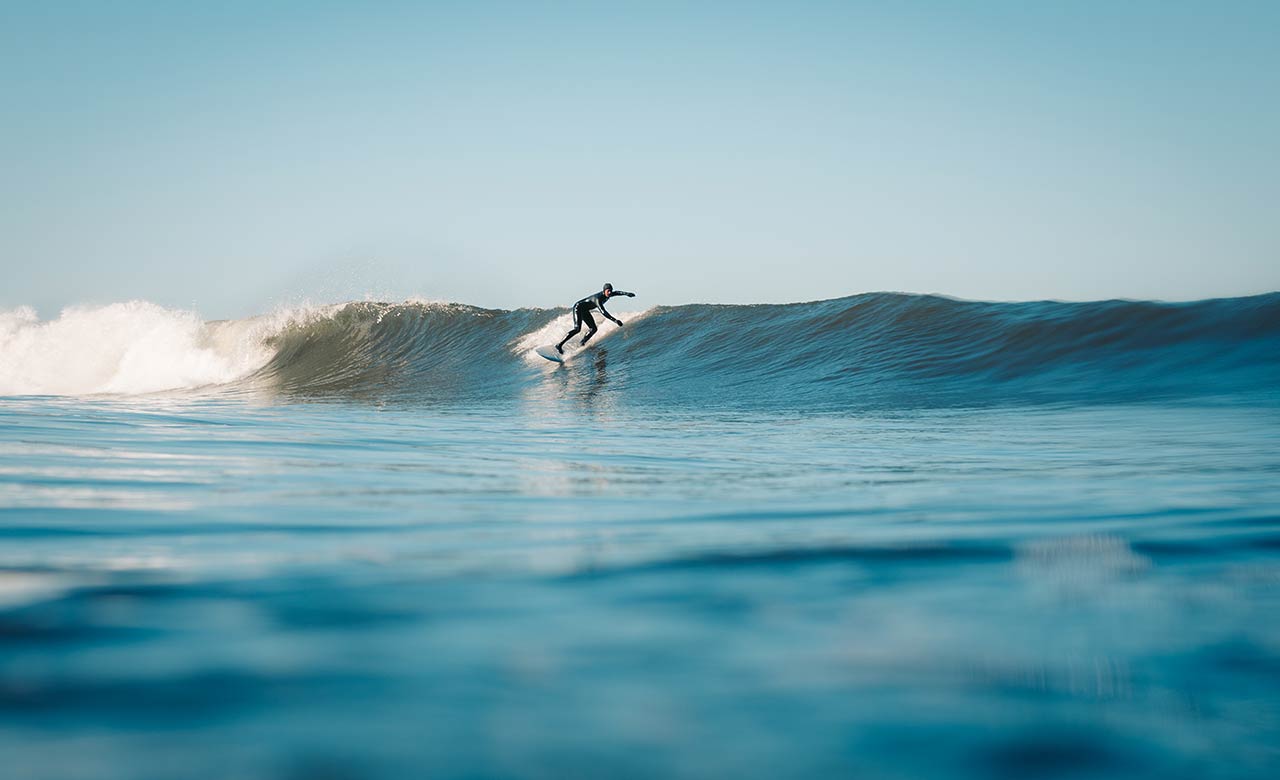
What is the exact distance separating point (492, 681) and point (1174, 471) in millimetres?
3455

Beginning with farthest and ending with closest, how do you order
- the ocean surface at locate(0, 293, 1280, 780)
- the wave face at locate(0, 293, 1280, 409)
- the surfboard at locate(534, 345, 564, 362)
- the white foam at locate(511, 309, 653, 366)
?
the white foam at locate(511, 309, 653, 366), the surfboard at locate(534, 345, 564, 362), the wave face at locate(0, 293, 1280, 409), the ocean surface at locate(0, 293, 1280, 780)

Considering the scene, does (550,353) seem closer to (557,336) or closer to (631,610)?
(557,336)

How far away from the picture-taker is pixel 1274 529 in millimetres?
2258

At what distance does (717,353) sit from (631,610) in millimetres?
16181

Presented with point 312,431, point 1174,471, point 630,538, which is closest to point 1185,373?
point 1174,471

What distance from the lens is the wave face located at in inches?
459

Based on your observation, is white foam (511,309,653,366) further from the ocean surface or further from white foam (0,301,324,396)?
the ocean surface

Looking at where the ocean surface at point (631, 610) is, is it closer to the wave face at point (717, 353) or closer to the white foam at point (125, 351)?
the wave face at point (717, 353)

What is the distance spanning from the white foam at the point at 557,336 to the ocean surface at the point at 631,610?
48.1 feet

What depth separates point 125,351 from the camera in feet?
74.6

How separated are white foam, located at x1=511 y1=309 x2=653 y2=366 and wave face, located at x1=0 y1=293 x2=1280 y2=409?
0.09 m

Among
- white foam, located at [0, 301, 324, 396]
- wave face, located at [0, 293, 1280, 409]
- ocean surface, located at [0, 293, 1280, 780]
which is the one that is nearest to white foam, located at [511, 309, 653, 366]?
wave face, located at [0, 293, 1280, 409]

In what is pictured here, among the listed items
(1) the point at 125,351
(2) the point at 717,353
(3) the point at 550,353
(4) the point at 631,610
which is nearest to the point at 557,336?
(3) the point at 550,353

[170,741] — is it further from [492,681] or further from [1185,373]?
[1185,373]
